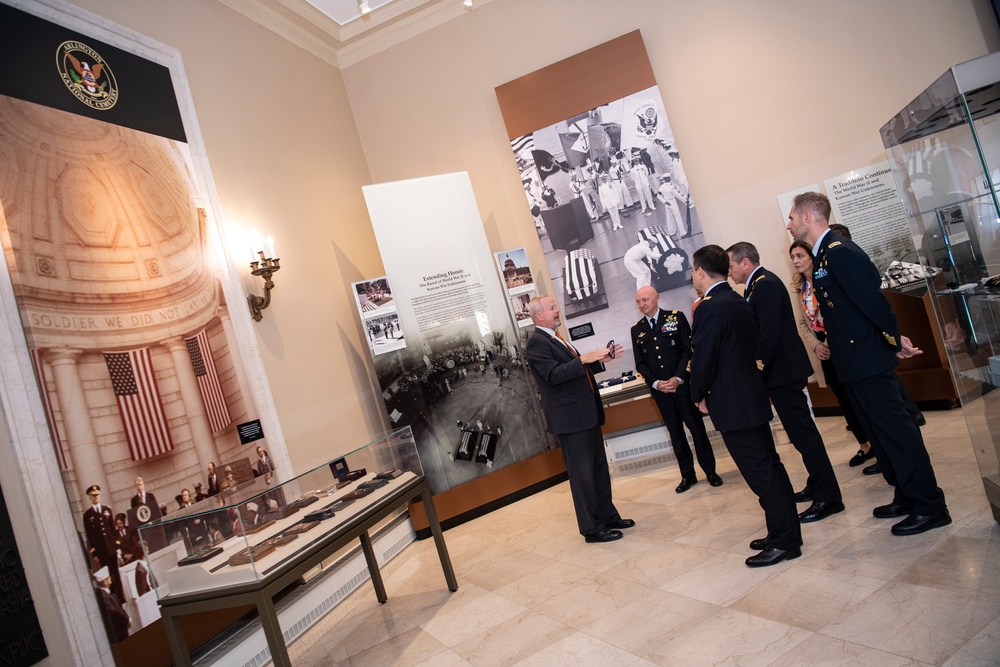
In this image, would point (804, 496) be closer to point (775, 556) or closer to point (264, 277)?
point (775, 556)

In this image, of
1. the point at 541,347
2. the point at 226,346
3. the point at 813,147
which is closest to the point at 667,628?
the point at 541,347

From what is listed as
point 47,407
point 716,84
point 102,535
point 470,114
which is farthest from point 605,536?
point 470,114

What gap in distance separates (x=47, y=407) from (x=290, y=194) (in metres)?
3.10

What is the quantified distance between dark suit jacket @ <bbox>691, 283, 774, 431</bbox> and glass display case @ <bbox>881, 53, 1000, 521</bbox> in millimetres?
848

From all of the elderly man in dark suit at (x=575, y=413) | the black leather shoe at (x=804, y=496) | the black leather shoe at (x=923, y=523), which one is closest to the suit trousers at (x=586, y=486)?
the elderly man in dark suit at (x=575, y=413)

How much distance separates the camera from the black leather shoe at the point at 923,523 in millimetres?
3152

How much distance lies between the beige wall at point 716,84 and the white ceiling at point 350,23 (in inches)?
4.7

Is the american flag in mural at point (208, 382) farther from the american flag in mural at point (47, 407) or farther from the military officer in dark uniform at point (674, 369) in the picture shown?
the military officer in dark uniform at point (674, 369)

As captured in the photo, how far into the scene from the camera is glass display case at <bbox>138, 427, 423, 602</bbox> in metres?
2.77

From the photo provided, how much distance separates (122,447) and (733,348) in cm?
329

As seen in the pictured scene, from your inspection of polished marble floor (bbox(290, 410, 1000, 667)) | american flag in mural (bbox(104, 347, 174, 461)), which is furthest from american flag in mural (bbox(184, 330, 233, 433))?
polished marble floor (bbox(290, 410, 1000, 667))

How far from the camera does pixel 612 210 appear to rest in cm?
659

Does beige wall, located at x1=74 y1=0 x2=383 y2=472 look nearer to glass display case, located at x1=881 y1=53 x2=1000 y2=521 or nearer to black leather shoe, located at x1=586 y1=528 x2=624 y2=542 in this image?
black leather shoe, located at x1=586 y1=528 x2=624 y2=542

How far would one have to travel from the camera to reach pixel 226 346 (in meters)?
4.58
